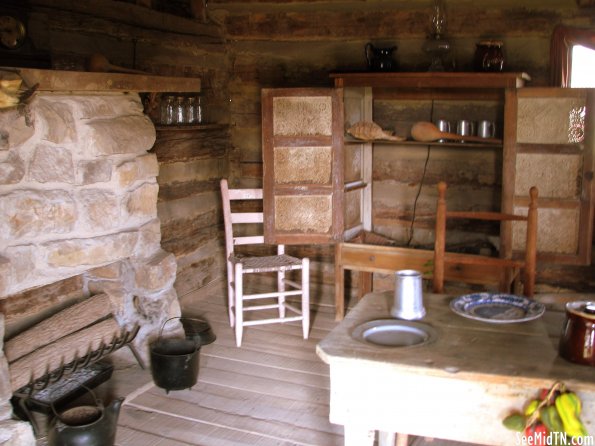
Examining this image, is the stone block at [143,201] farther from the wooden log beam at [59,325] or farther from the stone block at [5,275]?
the stone block at [5,275]

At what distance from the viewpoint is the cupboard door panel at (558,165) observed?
3.71 metres

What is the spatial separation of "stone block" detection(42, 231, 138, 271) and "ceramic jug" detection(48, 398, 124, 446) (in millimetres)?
662

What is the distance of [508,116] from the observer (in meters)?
3.79

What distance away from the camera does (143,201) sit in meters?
3.46

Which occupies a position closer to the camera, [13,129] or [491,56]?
[13,129]

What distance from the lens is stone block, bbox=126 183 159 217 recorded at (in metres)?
3.38

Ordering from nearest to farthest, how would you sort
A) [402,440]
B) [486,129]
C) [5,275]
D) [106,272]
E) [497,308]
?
[497,308], [402,440], [5,275], [106,272], [486,129]

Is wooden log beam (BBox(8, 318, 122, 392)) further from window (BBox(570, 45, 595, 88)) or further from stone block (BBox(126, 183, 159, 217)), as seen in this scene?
window (BBox(570, 45, 595, 88))

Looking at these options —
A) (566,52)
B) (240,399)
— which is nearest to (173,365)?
(240,399)

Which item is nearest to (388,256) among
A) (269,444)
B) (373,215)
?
(373,215)

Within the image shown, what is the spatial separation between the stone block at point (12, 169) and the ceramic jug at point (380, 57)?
2227 millimetres

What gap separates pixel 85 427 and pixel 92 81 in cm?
145

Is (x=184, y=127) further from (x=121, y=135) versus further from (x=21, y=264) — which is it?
(x=21, y=264)

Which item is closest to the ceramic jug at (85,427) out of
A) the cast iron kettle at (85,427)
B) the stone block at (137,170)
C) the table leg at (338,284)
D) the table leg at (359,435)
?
the cast iron kettle at (85,427)
